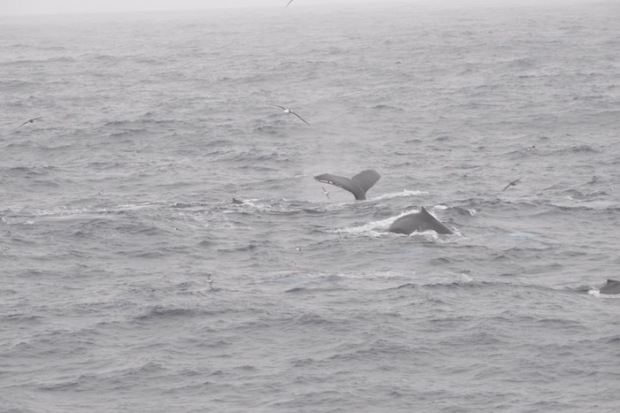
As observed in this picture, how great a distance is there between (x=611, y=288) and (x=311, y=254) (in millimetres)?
8479

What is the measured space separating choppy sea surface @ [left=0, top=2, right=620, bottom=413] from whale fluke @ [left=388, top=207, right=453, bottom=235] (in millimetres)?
431

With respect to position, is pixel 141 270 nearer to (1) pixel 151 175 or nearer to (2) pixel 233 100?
(1) pixel 151 175

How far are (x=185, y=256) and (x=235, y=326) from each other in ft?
22.1

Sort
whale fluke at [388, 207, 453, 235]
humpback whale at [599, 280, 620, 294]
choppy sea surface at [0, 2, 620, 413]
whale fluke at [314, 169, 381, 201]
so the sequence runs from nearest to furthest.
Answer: choppy sea surface at [0, 2, 620, 413] → humpback whale at [599, 280, 620, 294] → whale fluke at [388, 207, 453, 235] → whale fluke at [314, 169, 381, 201]

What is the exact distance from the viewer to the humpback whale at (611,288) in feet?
93.4

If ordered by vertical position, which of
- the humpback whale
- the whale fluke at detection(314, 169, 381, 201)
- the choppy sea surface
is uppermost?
the whale fluke at detection(314, 169, 381, 201)

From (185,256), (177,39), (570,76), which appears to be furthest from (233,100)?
(177,39)

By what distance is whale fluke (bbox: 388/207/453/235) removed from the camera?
3438 cm

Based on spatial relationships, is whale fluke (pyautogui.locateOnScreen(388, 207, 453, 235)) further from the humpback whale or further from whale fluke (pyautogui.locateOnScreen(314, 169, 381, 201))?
the humpback whale

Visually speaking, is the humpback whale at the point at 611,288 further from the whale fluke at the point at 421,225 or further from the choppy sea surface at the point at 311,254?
the whale fluke at the point at 421,225

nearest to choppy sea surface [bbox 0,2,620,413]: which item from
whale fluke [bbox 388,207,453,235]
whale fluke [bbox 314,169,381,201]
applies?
whale fluke [bbox 388,207,453,235]

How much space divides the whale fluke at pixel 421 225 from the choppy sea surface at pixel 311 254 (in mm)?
431

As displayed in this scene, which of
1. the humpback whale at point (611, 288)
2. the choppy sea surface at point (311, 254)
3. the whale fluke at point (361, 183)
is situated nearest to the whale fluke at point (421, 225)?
the choppy sea surface at point (311, 254)

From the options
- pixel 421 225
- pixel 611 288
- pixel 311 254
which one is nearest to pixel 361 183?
pixel 421 225
